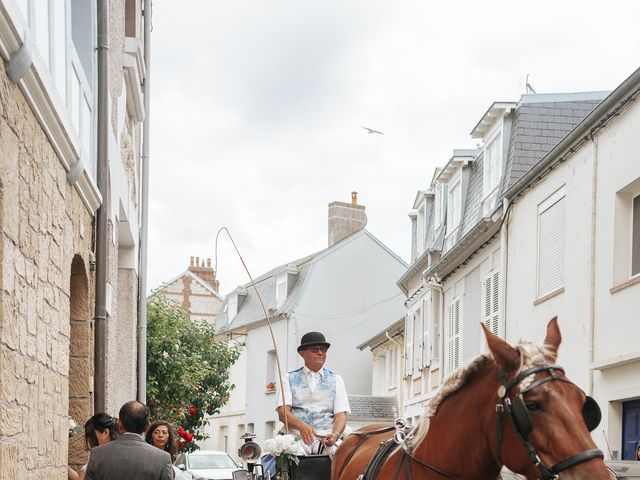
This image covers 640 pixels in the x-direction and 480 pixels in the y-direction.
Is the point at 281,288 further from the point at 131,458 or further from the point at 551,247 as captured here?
the point at 131,458

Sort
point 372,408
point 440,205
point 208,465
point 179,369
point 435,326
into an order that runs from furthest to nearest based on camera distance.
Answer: point 372,408, point 440,205, point 435,326, point 208,465, point 179,369

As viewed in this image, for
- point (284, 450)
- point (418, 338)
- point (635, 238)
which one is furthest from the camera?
point (418, 338)

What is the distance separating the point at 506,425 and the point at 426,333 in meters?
26.2

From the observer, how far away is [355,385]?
1775 inches

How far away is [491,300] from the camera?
23.2m

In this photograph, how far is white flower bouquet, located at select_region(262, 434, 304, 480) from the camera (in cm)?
768

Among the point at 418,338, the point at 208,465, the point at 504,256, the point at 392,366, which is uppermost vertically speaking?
the point at 504,256

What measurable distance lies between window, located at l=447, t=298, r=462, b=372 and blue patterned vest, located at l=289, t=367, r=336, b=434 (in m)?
18.3

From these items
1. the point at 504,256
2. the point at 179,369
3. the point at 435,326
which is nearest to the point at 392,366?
the point at 435,326

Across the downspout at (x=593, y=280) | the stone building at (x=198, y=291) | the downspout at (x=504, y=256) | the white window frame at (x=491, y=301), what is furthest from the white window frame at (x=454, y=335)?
the stone building at (x=198, y=291)

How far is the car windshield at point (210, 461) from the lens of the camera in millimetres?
28375

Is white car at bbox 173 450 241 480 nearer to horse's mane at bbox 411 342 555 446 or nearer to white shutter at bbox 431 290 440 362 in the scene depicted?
white shutter at bbox 431 290 440 362

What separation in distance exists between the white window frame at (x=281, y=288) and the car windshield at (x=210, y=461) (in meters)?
18.1

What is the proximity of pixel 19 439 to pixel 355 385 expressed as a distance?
3935cm
